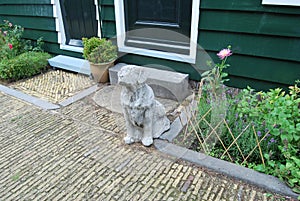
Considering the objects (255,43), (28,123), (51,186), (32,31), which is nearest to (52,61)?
(32,31)

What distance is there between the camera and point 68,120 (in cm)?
310

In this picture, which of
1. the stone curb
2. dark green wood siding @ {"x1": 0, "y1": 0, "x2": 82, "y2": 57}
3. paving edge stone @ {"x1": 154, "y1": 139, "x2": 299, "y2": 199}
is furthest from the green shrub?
paving edge stone @ {"x1": 154, "y1": 139, "x2": 299, "y2": 199}

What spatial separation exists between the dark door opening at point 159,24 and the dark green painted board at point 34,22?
2.02 meters

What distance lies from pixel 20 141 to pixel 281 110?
284 cm

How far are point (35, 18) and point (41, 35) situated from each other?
1.22 ft

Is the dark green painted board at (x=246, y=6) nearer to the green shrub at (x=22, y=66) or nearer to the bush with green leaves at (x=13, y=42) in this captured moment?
the green shrub at (x=22, y=66)

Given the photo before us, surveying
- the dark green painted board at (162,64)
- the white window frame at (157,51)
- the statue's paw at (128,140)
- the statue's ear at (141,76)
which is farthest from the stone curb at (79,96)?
the statue's ear at (141,76)

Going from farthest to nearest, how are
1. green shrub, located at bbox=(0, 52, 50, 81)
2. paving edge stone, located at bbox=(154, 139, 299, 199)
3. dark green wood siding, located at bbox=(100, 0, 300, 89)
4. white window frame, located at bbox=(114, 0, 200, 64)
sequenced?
green shrub, located at bbox=(0, 52, 50, 81), white window frame, located at bbox=(114, 0, 200, 64), dark green wood siding, located at bbox=(100, 0, 300, 89), paving edge stone, located at bbox=(154, 139, 299, 199)

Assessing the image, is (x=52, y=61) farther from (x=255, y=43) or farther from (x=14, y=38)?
(x=255, y=43)

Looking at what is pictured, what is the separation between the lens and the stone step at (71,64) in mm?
4486

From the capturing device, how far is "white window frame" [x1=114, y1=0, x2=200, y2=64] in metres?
3.11

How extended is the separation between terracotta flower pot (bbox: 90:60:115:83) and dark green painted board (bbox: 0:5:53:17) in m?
1.75

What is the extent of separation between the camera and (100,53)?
3.86 metres

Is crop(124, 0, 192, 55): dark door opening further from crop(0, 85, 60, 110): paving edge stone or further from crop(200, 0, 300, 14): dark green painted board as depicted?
crop(0, 85, 60, 110): paving edge stone
